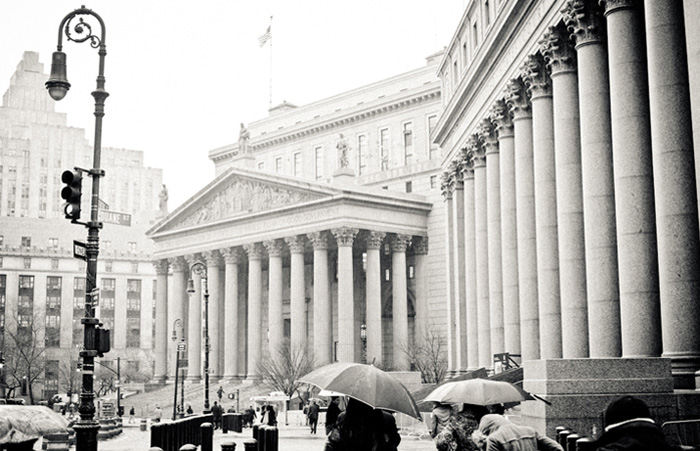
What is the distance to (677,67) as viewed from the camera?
24.5 metres

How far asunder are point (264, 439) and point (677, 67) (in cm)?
1470

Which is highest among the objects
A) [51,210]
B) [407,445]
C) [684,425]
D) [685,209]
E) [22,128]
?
[22,128]

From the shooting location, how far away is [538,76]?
35.8 meters

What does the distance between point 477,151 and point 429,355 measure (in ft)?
102

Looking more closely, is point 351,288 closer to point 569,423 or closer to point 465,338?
point 465,338

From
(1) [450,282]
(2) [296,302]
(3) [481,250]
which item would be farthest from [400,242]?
(3) [481,250]

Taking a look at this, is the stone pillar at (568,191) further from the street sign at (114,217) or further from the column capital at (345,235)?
the column capital at (345,235)

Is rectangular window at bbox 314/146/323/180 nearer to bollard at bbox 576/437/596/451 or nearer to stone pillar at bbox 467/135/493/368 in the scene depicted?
stone pillar at bbox 467/135/493/368

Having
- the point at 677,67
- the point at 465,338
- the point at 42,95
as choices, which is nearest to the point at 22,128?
the point at 42,95

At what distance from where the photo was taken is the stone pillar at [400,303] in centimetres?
7938

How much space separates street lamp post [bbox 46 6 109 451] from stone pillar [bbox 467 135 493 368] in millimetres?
28469

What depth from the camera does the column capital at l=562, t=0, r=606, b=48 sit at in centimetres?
2972

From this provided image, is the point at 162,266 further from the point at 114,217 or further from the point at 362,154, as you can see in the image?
the point at 114,217

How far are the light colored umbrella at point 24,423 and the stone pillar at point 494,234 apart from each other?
1387 inches
